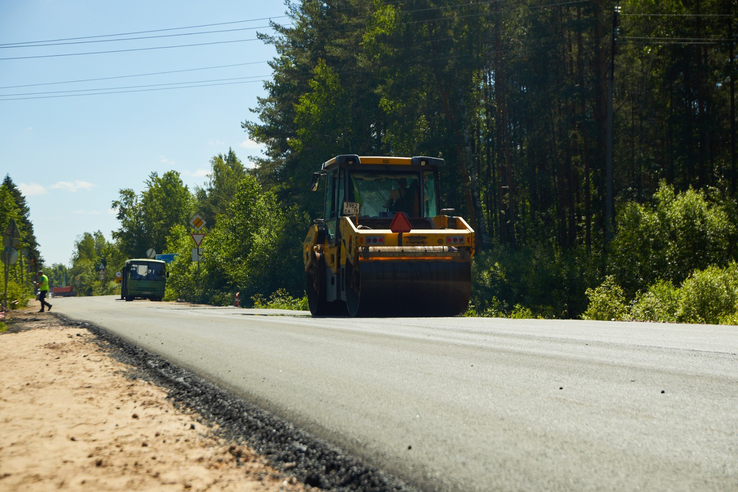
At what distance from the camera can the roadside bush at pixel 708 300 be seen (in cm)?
1586

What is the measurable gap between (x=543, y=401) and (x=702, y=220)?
20286mm

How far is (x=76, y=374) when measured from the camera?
7227 millimetres

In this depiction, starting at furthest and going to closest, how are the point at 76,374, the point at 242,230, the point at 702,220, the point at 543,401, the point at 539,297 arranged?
1. the point at 242,230
2. the point at 539,297
3. the point at 702,220
4. the point at 76,374
5. the point at 543,401

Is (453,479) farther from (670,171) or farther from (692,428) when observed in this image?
(670,171)

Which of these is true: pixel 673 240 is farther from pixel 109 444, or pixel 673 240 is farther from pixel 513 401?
pixel 109 444

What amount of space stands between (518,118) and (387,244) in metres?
28.9

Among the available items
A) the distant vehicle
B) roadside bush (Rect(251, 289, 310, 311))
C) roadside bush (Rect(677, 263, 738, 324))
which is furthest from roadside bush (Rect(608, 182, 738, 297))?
the distant vehicle

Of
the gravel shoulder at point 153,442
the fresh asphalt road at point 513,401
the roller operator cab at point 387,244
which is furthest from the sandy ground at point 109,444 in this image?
the roller operator cab at point 387,244

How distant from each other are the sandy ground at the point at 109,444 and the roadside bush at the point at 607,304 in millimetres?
16790

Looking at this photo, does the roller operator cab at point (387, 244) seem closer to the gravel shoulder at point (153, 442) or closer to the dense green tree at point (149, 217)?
the gravel shoulder at point (153, 442)

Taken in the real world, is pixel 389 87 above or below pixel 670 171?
above

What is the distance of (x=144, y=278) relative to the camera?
47844 mm

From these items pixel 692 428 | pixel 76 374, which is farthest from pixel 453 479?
pixel 76 374

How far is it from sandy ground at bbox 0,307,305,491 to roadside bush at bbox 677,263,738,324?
13.7 meters
